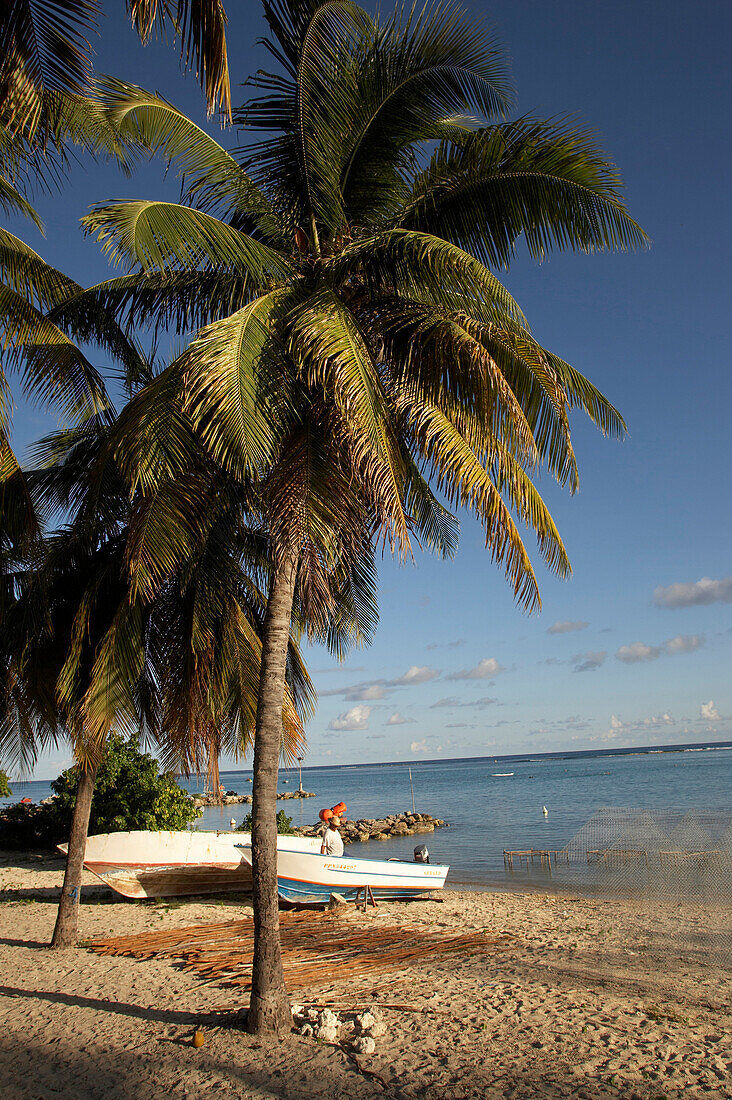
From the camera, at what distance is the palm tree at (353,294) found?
5715mm

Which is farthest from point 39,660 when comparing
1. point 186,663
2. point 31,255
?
point 31,255

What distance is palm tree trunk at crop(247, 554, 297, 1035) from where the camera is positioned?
18.4ft

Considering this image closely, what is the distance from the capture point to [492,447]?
6414 millimetres

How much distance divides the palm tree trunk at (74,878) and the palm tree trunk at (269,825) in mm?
4121

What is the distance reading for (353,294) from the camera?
686 cm

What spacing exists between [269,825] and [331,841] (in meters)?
7.69

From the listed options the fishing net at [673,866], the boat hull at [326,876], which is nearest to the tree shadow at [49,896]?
the boat hull at [326,876]

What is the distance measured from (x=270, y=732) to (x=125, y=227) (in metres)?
4.23

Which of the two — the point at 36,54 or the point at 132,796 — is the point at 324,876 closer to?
the point at 132,796

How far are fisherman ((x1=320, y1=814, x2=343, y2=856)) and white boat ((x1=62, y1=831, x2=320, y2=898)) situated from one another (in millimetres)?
426

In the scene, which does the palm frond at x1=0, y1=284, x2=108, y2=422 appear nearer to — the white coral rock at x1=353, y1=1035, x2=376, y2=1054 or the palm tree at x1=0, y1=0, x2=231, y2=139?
the palm tree at x1=0, y1=0, x2=231, y2=139

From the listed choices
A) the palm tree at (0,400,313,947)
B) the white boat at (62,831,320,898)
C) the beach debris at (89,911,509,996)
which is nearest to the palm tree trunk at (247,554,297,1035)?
the beach debris at (89,911,509,996)

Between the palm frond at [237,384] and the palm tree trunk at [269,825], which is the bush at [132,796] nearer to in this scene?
the palm tree trunk at [269,825]

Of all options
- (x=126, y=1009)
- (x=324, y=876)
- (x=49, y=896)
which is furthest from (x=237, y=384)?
(x=49, y=896)
